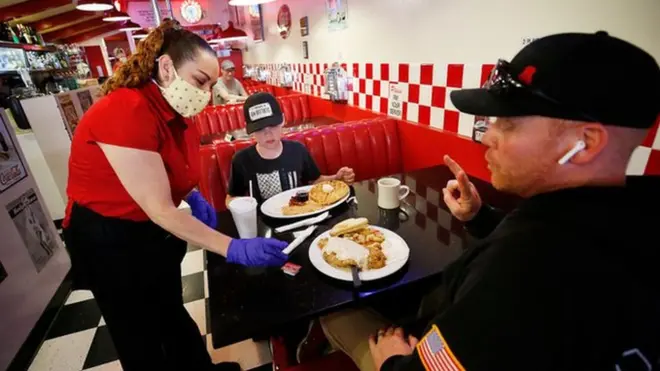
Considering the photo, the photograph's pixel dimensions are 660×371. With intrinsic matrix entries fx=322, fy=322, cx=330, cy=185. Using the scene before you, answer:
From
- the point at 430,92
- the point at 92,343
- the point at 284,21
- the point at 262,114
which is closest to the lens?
the point at 262,114

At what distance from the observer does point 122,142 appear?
102cm

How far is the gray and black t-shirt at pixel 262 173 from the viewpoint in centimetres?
184

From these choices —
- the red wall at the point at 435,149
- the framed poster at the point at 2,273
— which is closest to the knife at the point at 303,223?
the red wall at the point at 435,149

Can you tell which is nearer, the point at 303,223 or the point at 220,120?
the point at 303,223

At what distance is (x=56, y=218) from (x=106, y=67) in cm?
1482

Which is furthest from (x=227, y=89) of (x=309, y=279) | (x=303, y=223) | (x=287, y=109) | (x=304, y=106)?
(x=309, y=279)

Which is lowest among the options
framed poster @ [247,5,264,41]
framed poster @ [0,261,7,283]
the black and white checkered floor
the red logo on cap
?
the black and white checkered floor

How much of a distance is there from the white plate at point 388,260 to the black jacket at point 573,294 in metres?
0.44

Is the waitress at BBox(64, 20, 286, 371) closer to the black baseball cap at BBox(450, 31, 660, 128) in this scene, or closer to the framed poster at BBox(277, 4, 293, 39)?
the black baseball cap at BBox(450, 31, 660, 128)

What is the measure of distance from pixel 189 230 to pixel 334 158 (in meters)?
1.44

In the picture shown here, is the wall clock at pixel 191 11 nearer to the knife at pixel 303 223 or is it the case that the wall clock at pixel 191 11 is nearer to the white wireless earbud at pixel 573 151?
the knife at pixel 303 223

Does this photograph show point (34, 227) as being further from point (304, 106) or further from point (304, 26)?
point (304, 26)

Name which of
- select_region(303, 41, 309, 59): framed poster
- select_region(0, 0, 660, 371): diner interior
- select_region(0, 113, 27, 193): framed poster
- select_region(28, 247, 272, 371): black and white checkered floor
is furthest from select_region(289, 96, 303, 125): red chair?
select_region(0, 113, 27, 193): framed poster

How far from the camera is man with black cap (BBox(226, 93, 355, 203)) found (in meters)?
1.78
